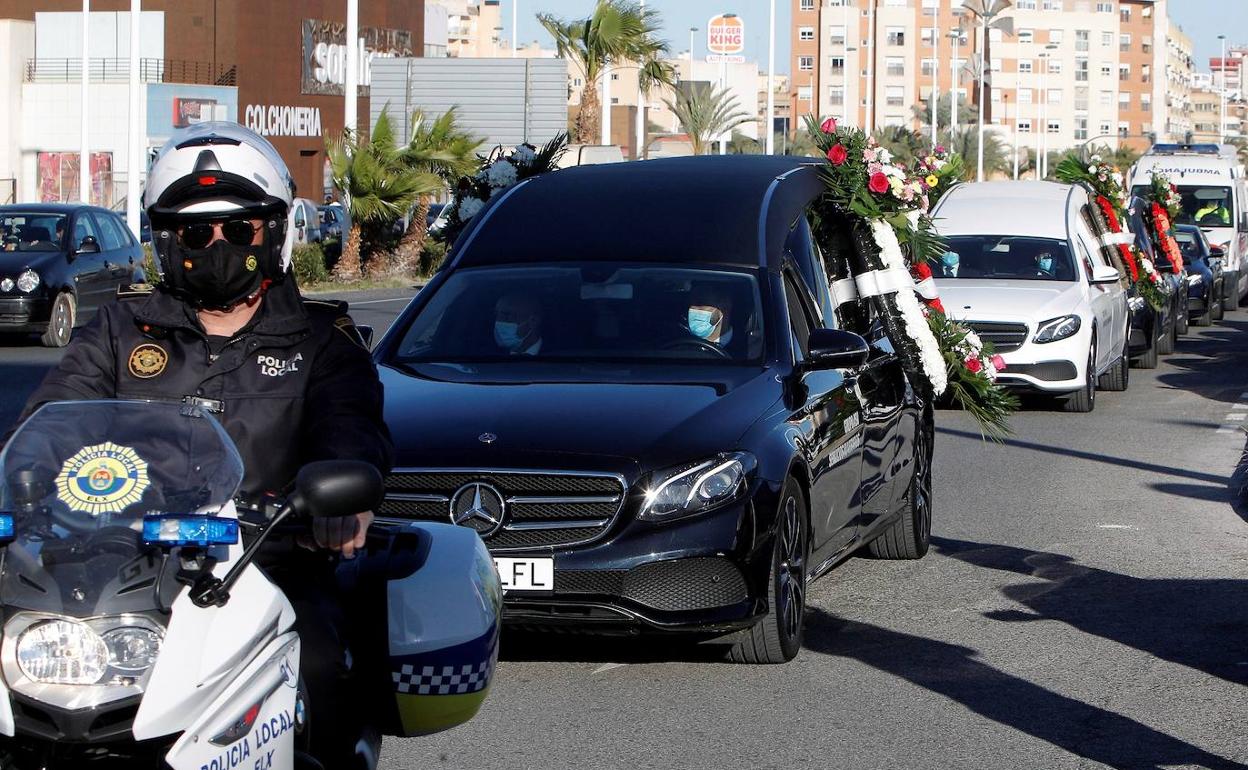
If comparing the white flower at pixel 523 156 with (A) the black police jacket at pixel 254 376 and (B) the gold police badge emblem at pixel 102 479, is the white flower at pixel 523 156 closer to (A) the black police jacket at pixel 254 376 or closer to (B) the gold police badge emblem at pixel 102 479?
(A) the black police jacket at pixel 254 376

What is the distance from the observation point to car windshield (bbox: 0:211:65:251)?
76.3ft

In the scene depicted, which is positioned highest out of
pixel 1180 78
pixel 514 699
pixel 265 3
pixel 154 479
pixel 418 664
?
pixel 1180 78

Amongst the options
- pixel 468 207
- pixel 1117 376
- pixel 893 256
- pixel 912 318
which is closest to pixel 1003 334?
pixel 1117 376

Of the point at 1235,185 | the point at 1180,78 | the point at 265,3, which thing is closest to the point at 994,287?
the point at 1235,185

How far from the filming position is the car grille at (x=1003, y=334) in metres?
17.2

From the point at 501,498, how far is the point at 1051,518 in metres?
5.12

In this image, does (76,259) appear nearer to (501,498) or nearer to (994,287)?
(994,287)

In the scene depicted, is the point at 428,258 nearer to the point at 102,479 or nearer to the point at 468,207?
the point at 468,207

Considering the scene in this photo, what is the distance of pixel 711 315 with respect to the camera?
8.26m

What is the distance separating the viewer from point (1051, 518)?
1120cm

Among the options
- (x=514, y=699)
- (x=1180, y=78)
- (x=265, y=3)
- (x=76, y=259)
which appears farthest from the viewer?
(x=1180, y=78)

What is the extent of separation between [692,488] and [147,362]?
3088mm

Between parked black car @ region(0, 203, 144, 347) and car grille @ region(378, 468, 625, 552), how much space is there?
16.2 meters

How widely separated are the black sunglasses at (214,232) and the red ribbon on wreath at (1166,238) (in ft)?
74.5
